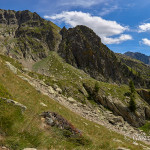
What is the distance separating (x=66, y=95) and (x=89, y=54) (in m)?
80.8

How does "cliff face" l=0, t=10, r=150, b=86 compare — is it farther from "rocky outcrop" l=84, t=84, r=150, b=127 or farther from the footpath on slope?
the footpath on slope

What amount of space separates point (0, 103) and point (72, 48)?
381 ft

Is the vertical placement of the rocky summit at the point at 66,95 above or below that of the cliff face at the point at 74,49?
below

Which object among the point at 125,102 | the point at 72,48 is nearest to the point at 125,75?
the point at 72,48

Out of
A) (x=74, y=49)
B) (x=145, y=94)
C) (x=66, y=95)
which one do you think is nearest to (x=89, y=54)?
(x=74, y=49)

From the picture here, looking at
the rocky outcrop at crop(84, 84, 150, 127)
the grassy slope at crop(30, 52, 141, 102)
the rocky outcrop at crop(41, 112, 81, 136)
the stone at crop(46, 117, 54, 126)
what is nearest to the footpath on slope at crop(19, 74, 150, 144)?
the grassy slope at crop(30, 52, 141, 102)

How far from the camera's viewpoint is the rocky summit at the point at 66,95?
9.51m

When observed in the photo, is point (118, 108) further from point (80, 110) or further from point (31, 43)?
point (31, 43)

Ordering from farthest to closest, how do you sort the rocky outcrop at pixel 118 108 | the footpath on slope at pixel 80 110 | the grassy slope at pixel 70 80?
the rocky outcrop at pixel 118 108, the grassy slope at pixel 70 80, the footpath on slope at pixel 80 110

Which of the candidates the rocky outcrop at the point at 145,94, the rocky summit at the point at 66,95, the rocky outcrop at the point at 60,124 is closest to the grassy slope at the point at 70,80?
the rocky summit at the point at 66,95

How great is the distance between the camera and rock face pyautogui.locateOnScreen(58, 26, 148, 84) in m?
117

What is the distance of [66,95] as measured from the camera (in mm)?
46375

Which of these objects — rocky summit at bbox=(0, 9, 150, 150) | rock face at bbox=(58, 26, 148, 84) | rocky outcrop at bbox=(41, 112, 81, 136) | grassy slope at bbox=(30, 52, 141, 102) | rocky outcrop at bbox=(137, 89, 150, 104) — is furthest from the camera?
rock face at bbox=(58, 26, 148, 84)

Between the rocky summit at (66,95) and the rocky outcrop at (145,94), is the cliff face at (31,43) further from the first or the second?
the rocky outcrop at (145,94)
